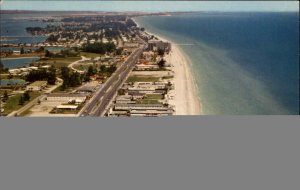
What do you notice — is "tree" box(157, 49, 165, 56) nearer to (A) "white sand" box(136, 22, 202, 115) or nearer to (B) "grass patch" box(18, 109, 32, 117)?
(A) "white sand" box(136, 22, 202, 115)

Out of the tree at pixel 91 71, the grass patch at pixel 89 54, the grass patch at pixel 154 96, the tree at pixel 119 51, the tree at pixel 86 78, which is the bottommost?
the grass patch at pixel 154 96

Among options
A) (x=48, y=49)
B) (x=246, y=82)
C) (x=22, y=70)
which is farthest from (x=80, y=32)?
(x=246, y=82)

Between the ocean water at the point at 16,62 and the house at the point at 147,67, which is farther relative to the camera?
the house at the point at 147,67

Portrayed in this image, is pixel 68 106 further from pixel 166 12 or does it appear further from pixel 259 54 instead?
pixel 259 54

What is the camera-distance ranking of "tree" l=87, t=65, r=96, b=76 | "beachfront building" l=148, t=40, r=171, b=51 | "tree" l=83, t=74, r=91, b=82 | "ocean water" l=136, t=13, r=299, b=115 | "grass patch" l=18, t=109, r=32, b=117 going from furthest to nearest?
"beachfront building" l=148, t=40, r=171, b=51 → "ocean water" l=136, t=13, r=299, b=115 → "tree" l=87, t=65, r=96, b=76 → "tree" l=83, t=74, r=91, b=82 → "grass patch" l=18, t=109, r=32, b=117

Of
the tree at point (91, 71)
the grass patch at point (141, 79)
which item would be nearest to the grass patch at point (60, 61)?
the tree at point (91, 71)

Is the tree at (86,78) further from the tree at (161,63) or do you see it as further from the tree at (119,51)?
the tree at (161,63)

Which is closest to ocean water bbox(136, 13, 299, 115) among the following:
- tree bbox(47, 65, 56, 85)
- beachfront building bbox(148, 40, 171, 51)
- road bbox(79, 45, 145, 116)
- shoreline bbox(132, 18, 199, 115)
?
shoreline bbox(132, 18, 199, 115)
